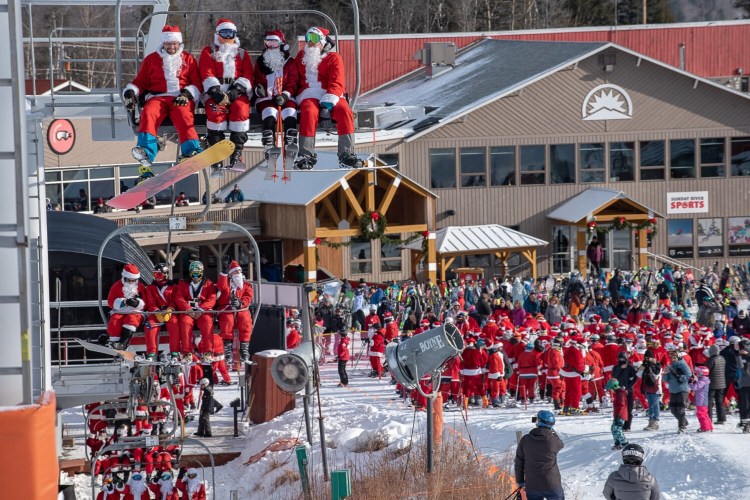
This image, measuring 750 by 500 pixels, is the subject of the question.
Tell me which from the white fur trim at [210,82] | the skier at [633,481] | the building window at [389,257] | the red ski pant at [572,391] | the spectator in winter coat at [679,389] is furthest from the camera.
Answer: the building window at [389,257]

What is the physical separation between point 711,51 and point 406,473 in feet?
135

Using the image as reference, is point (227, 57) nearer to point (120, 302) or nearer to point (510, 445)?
point (120, 302)

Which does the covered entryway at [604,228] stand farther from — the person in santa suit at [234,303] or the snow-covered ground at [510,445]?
the person in santa suit at [234,303]

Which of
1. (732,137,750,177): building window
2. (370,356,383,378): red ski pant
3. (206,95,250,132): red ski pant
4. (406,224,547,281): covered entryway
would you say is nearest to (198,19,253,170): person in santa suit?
(206,95,250,132): red ski pant

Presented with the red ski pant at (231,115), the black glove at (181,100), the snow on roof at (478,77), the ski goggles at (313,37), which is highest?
the snow on roof at (478,77)

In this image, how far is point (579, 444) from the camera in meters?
15.2

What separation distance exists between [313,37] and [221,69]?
90cm

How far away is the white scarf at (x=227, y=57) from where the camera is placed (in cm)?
1092


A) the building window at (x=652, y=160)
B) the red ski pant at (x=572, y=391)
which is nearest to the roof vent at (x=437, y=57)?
the building window at (x=652, y=160)

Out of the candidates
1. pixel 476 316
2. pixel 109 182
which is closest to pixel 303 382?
pixel 476 316

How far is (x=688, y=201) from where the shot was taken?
124 ft

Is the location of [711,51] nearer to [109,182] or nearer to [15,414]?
[109,182]

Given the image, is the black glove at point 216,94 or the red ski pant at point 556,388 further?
the red ski pant at point 556,388

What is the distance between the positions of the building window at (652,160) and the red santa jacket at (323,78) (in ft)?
91.2
